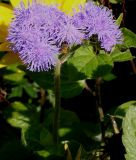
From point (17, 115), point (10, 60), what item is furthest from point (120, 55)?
point (17, 115)

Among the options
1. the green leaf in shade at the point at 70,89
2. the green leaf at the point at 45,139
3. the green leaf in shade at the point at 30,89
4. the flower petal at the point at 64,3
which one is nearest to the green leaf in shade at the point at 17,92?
the green leaf in shade at the point at 30,89

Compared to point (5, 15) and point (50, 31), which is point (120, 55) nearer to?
point (50, 31)

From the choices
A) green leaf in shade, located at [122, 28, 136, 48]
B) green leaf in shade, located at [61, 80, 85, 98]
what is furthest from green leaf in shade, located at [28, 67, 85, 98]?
green leaf in shade, located at [122, 28, 136, 48]

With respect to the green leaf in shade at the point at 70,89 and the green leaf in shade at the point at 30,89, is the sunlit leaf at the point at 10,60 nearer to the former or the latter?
the green leaf in shade at the point at 70,89

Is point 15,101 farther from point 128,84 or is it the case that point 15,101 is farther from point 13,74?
point 128,84

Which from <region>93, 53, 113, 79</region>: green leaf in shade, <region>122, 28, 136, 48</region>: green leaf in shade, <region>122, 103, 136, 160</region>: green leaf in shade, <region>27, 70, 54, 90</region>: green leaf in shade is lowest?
<region>122, 103, 136, 160</region>: green leaf in shade

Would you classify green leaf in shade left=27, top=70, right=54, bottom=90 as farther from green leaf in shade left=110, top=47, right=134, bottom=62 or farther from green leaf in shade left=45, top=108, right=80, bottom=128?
green leaf in shade left=110, top=47, right=134, bottom=62

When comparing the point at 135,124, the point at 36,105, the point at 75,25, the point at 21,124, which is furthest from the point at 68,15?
the point at 36,105
